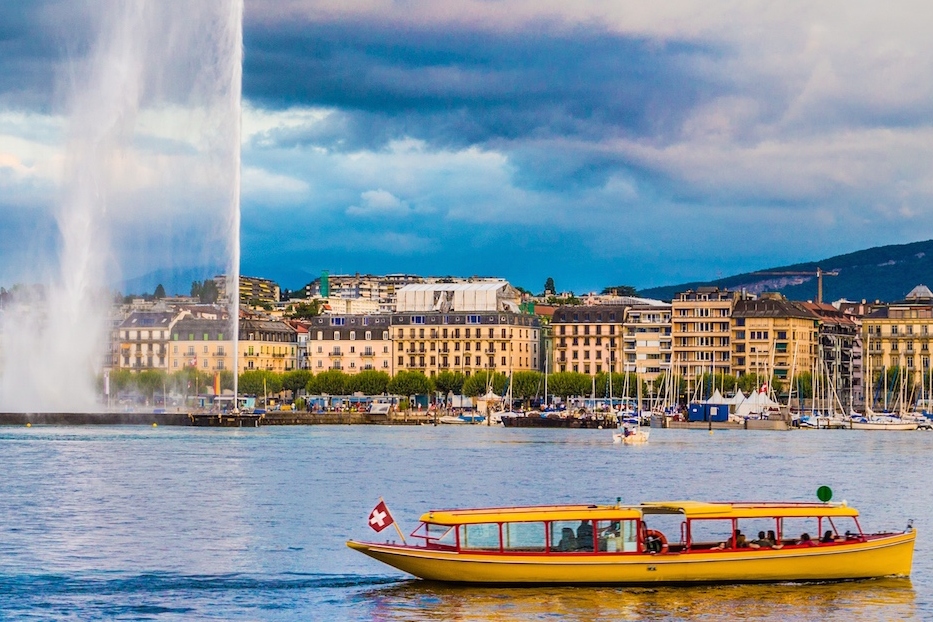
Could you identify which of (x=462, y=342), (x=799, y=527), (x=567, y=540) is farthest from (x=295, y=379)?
(x=567, y=540)

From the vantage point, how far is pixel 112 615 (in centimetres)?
2938

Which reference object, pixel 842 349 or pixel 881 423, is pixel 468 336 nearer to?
pixel 842 349

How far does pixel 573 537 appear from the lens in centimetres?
3128

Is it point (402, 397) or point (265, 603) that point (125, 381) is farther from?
point (265, 603)

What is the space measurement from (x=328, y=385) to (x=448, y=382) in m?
12.4

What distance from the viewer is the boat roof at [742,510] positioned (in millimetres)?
31691

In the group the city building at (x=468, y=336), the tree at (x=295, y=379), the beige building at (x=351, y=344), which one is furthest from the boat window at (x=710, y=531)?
the beige building at (x=351, y=344)

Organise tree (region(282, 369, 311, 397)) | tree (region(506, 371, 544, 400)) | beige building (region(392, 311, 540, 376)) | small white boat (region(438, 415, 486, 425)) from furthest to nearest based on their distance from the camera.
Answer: beige building (region(392, 311, 540, 376)) < tree (region(282, 369, 311, 397)) < tree (region(506, 371, 544, 400)) < small white boat (region(438, 415, 486, 425))

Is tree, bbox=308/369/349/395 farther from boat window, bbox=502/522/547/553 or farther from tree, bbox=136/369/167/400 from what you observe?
boat window, bbox=502/522/547/553

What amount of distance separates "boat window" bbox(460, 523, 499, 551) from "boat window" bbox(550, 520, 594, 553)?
1.13 metres

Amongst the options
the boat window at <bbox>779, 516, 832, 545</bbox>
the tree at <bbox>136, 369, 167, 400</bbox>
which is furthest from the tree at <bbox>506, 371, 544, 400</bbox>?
the boat window at <bbox>779, 516, 832, 545</bbox>

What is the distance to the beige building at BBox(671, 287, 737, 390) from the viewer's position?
16838 centimetres

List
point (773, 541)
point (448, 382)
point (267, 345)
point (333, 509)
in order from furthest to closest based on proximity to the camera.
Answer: point (267, 345), point (448, 382), point (333, 509), point (773, 541)

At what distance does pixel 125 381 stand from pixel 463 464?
286ft
